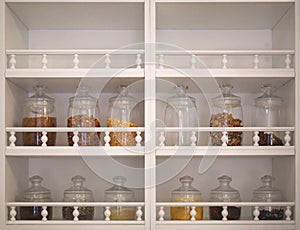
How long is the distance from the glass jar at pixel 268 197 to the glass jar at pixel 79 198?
0.67 metres

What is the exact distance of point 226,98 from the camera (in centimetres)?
218

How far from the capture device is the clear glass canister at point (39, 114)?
6.97 ft

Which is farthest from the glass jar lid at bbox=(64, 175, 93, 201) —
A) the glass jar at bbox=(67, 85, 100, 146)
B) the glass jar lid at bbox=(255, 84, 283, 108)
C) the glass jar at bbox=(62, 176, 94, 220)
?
the glass jar lid at bbox=(255, 84, 283, 108)

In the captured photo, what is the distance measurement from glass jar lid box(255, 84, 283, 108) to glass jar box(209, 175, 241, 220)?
34 centimetres

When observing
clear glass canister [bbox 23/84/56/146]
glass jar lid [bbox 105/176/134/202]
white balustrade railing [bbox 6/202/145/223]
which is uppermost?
clear glass canister [bbox 23/84/56/146]

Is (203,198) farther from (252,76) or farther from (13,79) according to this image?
(13,79)

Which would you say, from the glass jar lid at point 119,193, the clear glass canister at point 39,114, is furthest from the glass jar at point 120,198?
the clear glass canister at point 39,114

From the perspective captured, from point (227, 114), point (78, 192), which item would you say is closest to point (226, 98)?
point (227, 114)

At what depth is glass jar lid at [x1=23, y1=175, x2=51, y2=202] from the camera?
6.98 ft

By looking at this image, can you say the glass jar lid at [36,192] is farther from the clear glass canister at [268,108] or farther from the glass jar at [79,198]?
the clear glass canister at [268,108]

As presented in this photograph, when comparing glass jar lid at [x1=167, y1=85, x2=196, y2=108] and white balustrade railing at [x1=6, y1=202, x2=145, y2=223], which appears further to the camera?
glass jar lid at [x1=167, y1=85, x2=196, y2=108]

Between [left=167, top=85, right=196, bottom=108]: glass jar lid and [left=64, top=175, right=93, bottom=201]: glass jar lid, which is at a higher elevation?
[left=167, top=85, right=196, bottom=108]: glass jar lid

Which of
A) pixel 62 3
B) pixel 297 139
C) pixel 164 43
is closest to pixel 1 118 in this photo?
pixel 62 3

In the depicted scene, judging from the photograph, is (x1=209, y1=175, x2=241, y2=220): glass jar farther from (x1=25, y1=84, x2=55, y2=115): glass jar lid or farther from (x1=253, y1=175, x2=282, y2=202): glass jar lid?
(x1=25, y1=84, x2=55, y2=115): glass jar lid
